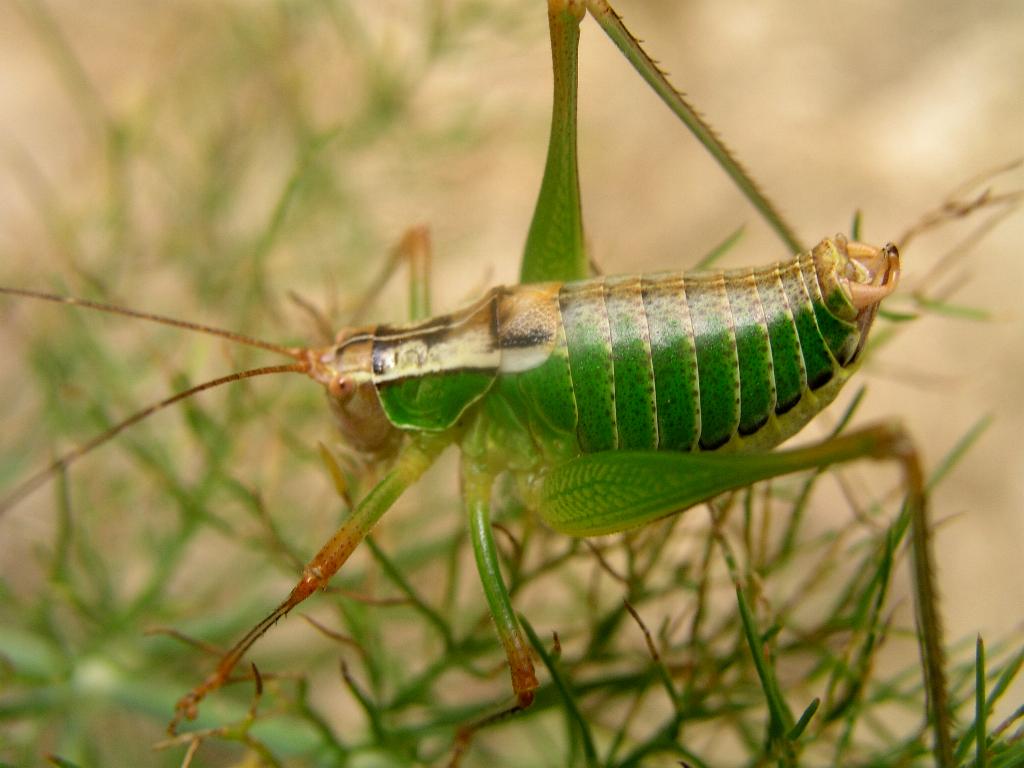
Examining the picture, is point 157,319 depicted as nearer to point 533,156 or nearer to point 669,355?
point 669,355

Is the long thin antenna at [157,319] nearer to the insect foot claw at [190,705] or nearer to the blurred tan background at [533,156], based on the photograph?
the insect foot claw at [190,705]

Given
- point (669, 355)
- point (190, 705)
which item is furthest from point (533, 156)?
point (190, 705)

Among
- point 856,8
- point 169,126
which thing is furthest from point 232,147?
point 856,8

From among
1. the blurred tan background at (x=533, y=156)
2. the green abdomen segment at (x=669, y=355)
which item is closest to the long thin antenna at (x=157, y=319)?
the green abdomen segment at (x=669, y=355)

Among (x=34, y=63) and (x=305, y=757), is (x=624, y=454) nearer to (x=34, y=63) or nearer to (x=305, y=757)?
(x=305, y=757)

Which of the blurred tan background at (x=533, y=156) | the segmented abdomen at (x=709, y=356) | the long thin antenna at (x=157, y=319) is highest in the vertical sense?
the blurred tan background at (x=533, y=156)

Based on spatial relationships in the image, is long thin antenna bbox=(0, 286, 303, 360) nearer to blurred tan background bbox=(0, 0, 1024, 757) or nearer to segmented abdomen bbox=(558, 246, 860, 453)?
segmented abdomen bbox=(558, 246, 860, 453)

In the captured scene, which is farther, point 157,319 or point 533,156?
point 533,156
